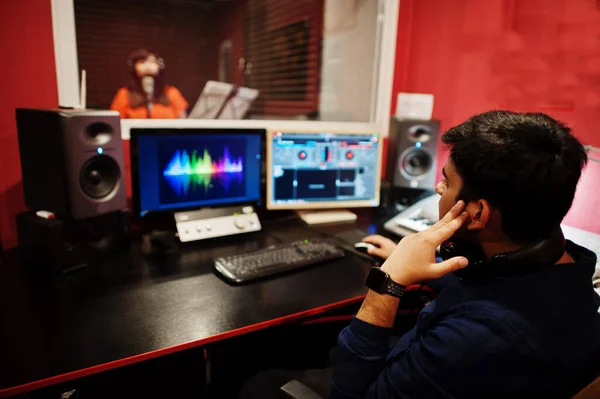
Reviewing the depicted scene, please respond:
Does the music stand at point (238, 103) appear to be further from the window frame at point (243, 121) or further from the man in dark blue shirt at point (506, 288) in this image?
the man in dark blue shirt at point (506, 288)

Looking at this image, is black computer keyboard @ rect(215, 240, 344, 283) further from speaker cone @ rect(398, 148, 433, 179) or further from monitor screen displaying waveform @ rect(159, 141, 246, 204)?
speaker cone @ rect(398, 148, 433, 179)

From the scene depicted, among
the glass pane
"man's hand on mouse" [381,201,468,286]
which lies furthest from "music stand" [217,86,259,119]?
"man's hand on mouse" [381,201,468,286]

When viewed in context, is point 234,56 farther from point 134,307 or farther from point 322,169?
point 134,307

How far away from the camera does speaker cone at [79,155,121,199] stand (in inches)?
60.9

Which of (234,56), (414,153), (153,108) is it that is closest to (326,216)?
(414,153)

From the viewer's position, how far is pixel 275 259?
5.44 ft

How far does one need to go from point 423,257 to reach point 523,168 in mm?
304

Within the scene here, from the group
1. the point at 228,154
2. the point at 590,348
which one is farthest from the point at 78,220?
the point at 590,348

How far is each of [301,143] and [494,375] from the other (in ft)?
4.91

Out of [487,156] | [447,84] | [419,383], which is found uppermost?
[447,84]

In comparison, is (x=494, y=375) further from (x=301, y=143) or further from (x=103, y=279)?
(x=301, y=143)

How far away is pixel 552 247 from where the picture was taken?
33.7 inches

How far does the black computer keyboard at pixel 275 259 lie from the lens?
1552 mm

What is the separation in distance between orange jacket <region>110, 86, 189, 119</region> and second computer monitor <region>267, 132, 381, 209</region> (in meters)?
0.68
